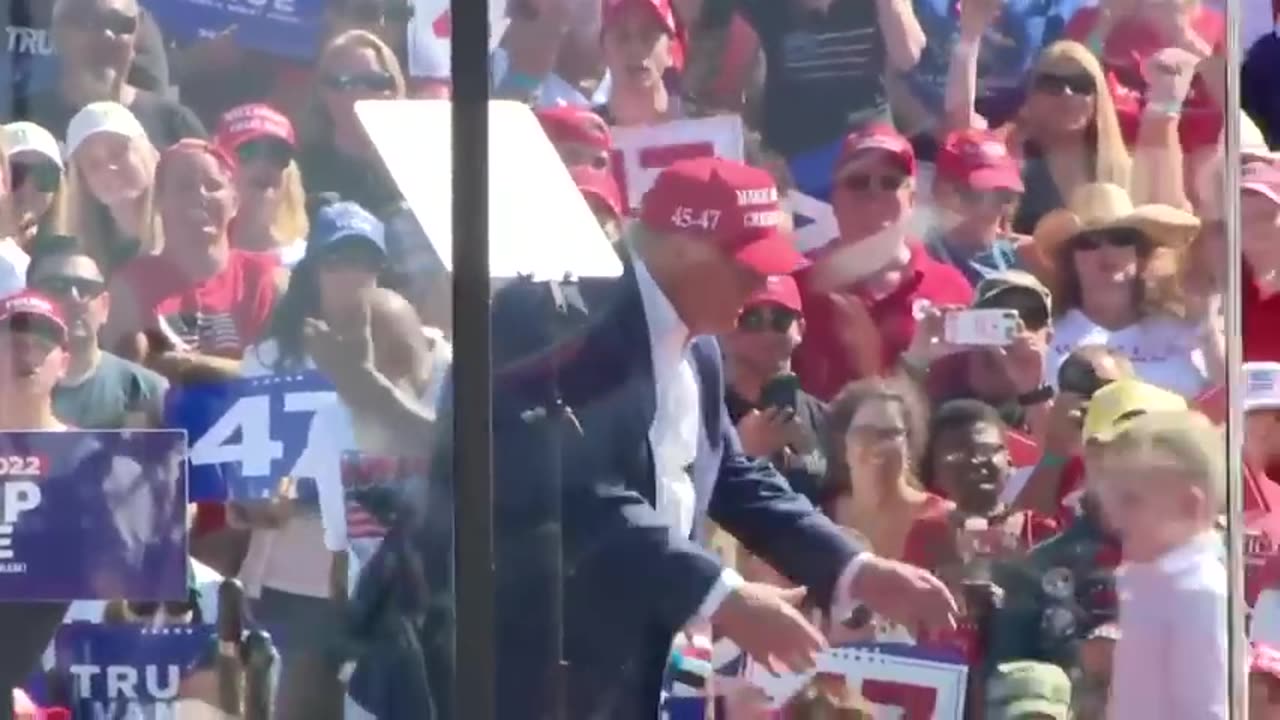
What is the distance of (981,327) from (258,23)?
106 centimetres

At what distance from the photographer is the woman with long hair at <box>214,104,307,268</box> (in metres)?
2.07

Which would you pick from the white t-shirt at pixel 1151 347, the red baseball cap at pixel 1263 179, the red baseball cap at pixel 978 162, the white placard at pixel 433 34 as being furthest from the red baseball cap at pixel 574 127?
the red baseball cap at pixel 1263 179

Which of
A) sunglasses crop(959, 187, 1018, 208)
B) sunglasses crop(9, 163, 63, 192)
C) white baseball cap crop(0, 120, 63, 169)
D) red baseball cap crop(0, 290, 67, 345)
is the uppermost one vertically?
white baseball cap crop(0, 120, 63, 169)

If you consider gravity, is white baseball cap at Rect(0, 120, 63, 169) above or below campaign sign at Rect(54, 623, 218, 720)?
above

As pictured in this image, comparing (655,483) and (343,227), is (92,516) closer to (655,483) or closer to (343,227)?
(343,227)

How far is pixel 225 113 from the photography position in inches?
81.4

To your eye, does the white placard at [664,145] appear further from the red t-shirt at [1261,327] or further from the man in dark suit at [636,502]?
the red t-shirt at [1261,327]

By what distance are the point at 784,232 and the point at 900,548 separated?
0.45 metres

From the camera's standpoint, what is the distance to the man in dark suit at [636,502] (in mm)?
2043

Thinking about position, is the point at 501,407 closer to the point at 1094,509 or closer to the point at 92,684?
the point at 92,684

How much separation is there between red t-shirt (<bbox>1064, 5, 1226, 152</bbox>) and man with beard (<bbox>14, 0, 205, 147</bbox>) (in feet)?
3.95

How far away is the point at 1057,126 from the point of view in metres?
2.05

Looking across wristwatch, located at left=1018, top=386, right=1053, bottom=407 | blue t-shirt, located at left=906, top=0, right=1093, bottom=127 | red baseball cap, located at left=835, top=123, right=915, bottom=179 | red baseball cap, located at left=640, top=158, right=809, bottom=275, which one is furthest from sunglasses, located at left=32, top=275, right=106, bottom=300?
wristwatch, located at left=1018, top=386, right=1053, bottom=407

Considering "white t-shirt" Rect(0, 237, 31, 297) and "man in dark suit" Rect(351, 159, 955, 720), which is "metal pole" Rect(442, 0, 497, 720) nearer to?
"man in dark suit" Rect(351, 159, 955, 720)
